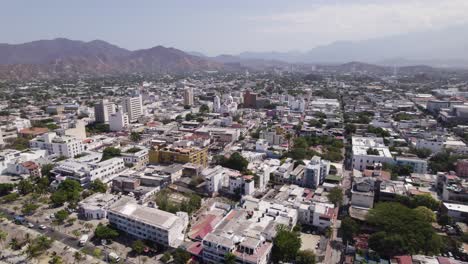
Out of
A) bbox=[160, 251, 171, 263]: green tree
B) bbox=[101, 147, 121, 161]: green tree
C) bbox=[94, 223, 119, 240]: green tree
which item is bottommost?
bbox=[160, 251, 171, 263]: green tree

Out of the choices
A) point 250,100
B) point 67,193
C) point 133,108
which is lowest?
point 67,193

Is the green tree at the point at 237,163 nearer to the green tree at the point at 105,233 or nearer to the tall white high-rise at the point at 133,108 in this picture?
the green tree at the point at 105,233

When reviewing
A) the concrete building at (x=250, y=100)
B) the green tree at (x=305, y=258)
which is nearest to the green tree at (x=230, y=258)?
the green tree at (x=305, y=258)

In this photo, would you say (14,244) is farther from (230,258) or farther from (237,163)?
(237,163)

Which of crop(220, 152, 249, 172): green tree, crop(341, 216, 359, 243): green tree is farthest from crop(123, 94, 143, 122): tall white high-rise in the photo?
crop(341, 216, 359, 243): green tree

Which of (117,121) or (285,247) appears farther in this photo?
(117,121)

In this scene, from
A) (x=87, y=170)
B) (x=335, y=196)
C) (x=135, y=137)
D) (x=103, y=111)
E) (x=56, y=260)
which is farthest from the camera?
(x=103, y=111)

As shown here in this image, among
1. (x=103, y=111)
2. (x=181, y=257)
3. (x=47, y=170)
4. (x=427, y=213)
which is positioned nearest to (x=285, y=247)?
(x=181, y=257)

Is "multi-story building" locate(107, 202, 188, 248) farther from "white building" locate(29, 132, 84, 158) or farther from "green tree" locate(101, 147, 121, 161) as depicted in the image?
"white building" locate(29, 132, 84, 158)
